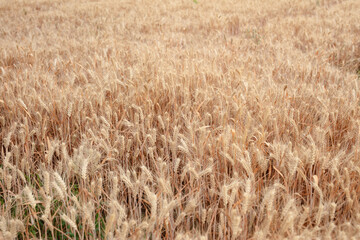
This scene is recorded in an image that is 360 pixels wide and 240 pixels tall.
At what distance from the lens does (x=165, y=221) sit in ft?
2.87

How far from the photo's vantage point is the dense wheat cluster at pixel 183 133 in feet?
3.01

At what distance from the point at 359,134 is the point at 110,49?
3.04 m

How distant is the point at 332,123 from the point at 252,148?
0.60m

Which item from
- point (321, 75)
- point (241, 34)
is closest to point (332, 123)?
point (321, 75)

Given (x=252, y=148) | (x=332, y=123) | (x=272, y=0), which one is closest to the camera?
(x=252, y=148)

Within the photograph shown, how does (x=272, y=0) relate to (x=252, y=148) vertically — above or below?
above

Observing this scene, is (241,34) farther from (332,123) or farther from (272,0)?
(272,0)

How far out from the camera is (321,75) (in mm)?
2432

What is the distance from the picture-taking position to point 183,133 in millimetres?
1595

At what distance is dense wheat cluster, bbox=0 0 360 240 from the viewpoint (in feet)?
3.01

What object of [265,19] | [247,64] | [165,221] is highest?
[265,19]

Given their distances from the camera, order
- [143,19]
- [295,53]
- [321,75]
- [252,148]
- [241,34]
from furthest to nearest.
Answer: [143,19] < [241,34] < [295,53] < [321,75] < [252,148]

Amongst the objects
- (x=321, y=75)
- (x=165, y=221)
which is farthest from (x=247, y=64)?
(x=165, y=221)

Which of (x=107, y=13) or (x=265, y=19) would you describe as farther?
(x=107, y=13)
